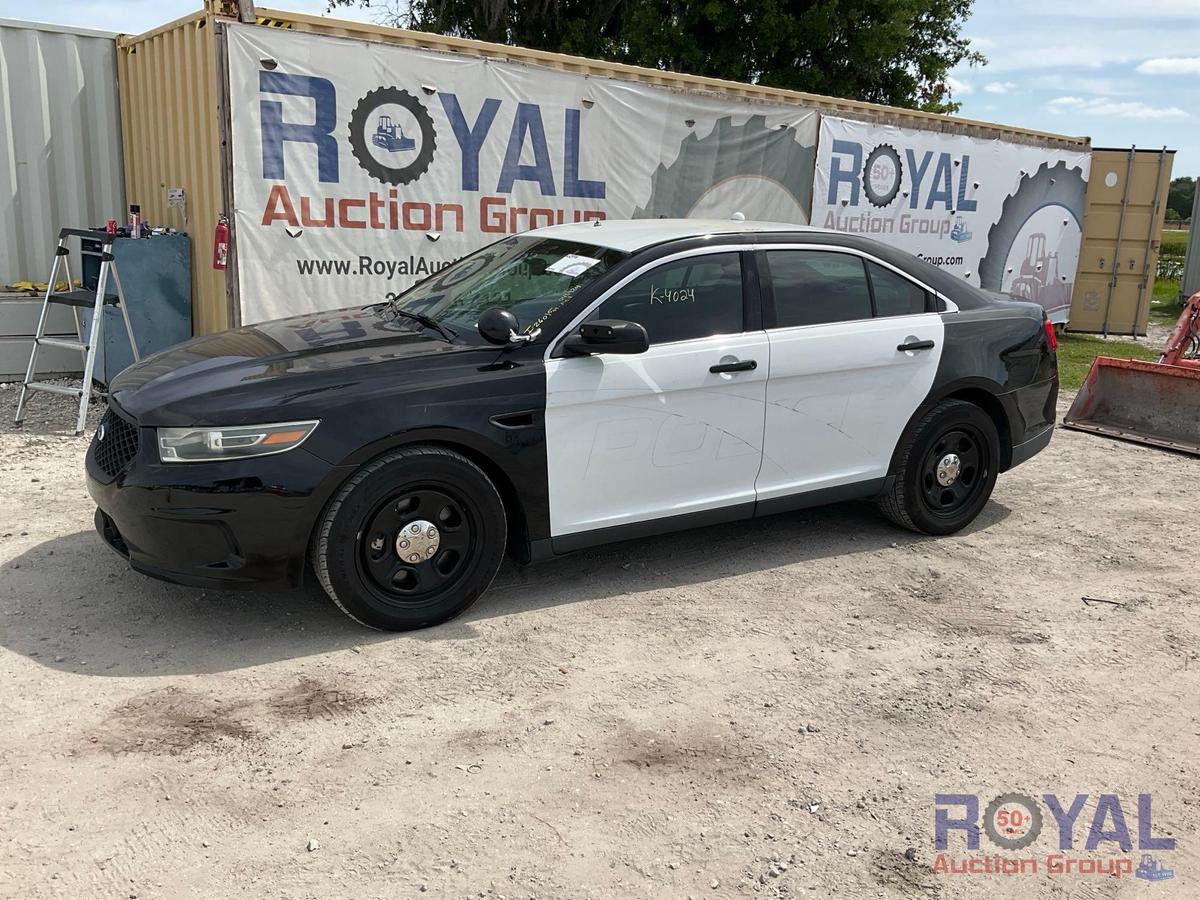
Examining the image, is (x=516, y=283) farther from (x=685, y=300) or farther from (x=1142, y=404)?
(x=1142, y=404)

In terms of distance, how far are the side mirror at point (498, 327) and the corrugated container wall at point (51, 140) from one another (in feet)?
21.1

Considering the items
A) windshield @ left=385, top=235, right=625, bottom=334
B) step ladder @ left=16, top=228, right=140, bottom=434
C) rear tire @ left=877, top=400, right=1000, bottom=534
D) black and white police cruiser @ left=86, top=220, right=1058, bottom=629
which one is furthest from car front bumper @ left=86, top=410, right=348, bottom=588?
step ladder @ left=16, top=228, right=140, bottom=434

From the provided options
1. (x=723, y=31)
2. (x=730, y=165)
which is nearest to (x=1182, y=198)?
(x=723, y=31)

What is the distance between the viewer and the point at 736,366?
15.7 ft

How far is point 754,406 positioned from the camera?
4910 millimetres

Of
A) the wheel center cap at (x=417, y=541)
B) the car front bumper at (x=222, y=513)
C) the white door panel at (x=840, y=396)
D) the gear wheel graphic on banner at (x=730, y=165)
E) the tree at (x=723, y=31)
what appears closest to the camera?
the car front bumper at (x=222, y=513)

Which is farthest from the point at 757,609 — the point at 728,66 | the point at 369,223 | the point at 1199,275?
the point at 1199,275

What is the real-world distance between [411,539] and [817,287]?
7.94 feet

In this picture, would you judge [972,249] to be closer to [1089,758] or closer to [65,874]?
[1089,758]

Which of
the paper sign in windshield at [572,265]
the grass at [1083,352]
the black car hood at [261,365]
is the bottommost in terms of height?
the grass at [1083,352]

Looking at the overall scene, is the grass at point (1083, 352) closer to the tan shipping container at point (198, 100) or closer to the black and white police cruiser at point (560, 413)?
the tan shipping container at point (198, 100)

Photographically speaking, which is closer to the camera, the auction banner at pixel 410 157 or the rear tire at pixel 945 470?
the rear tire at pixel 945 470

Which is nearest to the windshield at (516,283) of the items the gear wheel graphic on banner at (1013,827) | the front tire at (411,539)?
the front tire at (411,539)

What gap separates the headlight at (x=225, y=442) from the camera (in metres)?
3.87
